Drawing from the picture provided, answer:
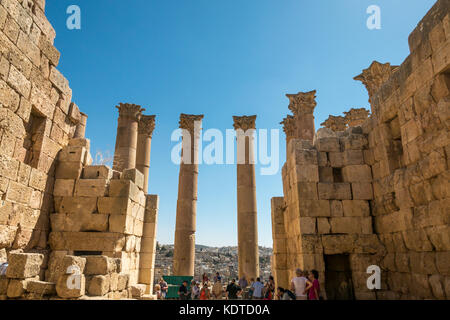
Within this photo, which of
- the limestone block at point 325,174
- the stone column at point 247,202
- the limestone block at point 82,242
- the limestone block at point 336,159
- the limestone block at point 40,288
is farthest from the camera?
the stone column at point 247,202

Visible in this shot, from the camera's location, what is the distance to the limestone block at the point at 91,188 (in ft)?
28.4

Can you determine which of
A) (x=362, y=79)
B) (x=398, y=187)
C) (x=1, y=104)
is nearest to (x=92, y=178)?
(x=1, y=104)

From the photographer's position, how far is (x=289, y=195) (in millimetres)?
10531

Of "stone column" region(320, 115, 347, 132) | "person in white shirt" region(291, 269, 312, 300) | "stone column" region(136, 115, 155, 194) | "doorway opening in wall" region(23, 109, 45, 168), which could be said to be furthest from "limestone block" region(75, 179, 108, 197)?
"stone column" region(320, 115, 347, 132)

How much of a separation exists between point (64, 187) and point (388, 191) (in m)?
9.24

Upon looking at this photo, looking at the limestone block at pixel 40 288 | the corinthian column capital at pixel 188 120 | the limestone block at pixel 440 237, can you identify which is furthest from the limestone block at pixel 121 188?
the corinthian column capital at pixel 188 120

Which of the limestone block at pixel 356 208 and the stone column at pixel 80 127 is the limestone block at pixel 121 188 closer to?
the stone column at pixel 80 127

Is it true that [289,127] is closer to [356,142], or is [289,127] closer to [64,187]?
[356,142]

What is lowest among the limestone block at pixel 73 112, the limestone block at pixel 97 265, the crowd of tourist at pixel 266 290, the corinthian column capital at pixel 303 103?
the crowd of tourist at pixel 266 290

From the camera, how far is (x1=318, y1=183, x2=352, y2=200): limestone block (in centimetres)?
933

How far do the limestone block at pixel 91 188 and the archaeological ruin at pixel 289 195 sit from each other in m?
0.03
